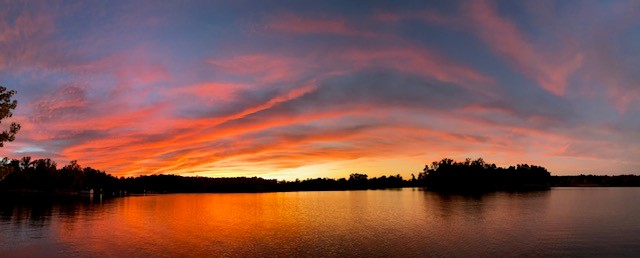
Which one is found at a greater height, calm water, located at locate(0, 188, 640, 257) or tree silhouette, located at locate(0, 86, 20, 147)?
tree silhouette, located at locate(0, 86, 20, 147)

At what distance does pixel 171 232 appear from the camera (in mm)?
77438

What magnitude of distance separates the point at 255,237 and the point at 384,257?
26.2m

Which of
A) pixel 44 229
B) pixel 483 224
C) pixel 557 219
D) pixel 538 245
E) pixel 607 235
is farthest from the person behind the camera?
pixel 557 219

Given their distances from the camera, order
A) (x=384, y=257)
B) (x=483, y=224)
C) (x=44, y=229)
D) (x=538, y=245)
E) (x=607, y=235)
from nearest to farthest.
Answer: (x=384, y=257) < (x=538, y=245) < (x=607, y=235) < (x=44, y=229) < (x=483, y=224)

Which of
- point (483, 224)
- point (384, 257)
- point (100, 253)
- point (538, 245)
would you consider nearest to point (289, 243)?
point (384, 257)

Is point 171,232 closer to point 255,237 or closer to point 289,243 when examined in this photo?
point 255,237

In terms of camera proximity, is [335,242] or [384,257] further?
[335,242]

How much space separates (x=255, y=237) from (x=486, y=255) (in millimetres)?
36167

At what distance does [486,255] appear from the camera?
52.7m

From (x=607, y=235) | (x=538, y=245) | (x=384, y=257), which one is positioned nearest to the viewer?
(x=384, y=257)

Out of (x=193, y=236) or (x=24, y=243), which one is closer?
(x=24, y=243)

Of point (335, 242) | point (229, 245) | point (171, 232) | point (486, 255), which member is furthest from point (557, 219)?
point (171, 232)

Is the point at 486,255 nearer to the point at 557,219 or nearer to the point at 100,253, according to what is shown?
the point at 100,253

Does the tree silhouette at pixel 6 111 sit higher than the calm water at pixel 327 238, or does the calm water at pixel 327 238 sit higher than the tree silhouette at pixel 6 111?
the tree silhouette at pixel 6 111
